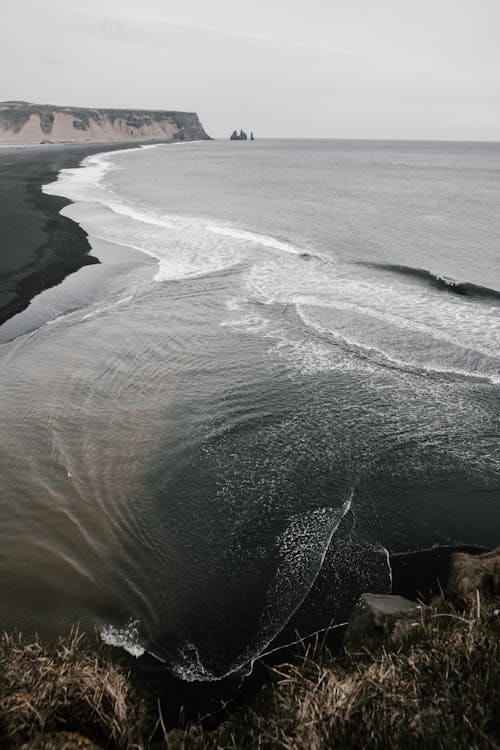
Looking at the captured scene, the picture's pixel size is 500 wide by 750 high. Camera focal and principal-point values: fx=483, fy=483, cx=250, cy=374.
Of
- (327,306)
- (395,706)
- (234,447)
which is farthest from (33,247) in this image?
(395,706)

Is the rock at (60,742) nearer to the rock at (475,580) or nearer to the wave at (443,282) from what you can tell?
the rock at (475,580)

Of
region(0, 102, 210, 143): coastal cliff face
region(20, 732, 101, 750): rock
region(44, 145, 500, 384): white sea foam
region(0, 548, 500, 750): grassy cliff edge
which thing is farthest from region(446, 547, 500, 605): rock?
region(0, 102, 210, 143): coastal cliff face

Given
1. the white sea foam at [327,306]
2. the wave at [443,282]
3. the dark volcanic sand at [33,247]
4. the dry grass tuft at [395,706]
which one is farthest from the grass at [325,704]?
the wave at [443,282]

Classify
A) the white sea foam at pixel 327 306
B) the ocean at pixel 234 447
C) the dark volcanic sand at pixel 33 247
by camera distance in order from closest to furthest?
the ocean at pixel 234 447, the white sea foam at pixel 327 306, the dark volcanic sand at pixel 33 247

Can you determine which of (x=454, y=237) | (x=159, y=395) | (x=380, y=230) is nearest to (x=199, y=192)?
(x=380, y=230)

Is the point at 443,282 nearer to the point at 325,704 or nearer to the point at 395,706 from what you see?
the point at 395,706

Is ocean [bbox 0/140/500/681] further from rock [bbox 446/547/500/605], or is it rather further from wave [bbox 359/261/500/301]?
rock [bbox 446/547/500/605]

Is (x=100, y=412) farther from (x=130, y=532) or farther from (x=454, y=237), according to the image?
(x=454, y=237)
